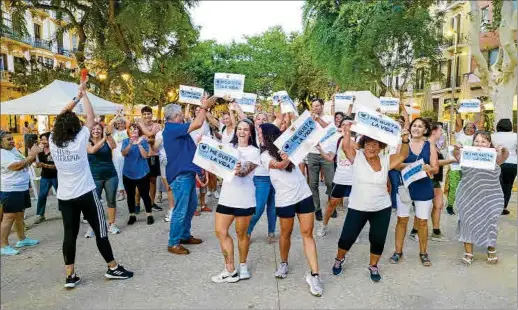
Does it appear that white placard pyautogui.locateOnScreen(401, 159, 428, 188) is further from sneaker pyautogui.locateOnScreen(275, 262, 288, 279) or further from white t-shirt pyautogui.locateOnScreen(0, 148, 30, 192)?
white t-shirt pyautogui.locateOnScreen(0, 148, 30, 192)

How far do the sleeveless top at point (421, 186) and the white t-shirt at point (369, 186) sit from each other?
31.2 inches

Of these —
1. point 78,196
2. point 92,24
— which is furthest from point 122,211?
point 92,24

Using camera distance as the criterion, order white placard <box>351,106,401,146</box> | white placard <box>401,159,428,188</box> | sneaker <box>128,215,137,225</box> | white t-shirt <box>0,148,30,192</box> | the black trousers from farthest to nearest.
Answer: the black trousers → sneaker <box>128,215,137,225</box> → white t-shirt <box>0,148,30,192</box> → white placard <box>401,159,428,188</box> → white placard <box>351,106,401,146</box>

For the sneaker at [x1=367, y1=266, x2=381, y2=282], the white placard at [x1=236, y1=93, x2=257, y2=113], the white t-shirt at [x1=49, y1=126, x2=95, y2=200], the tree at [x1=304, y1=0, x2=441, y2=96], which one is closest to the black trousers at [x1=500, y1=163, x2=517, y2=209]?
the sneaker at [x1=367, y1=266, x2=381, y2=282]

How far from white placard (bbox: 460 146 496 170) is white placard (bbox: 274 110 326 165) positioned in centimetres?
192

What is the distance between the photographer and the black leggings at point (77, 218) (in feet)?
14.0

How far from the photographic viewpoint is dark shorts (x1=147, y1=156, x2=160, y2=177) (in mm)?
7547

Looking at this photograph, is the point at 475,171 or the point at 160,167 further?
the point at 160,167

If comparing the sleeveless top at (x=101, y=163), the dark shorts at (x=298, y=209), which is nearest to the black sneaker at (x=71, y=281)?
the sleeveless top at (x=101, y=163)

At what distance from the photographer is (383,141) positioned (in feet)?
12.8

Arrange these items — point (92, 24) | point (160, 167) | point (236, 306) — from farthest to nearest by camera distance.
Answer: point (92, 24) < point (160, 167) < point (236, 306)

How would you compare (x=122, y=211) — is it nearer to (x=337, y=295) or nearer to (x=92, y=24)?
(x=337, y=295)

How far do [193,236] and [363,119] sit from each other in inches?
131

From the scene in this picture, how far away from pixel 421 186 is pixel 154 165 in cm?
479
